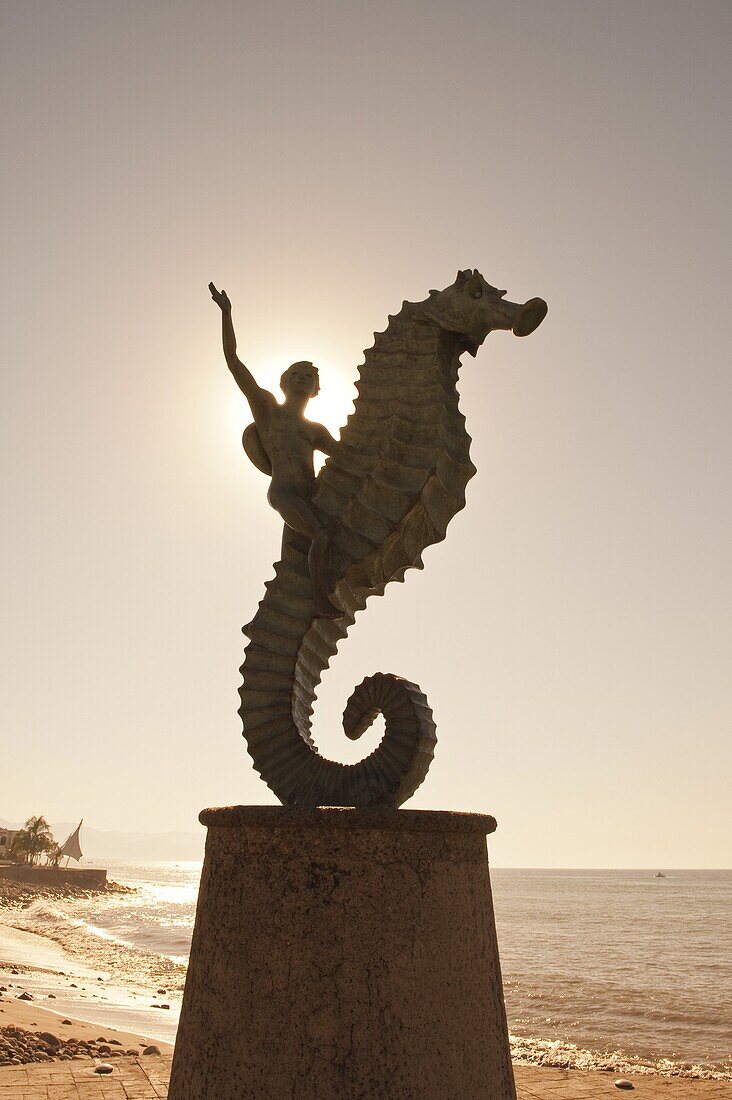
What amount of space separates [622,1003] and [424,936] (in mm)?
17608

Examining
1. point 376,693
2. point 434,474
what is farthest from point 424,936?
point 434,474

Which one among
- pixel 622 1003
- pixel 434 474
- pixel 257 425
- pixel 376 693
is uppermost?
pixel 257 425

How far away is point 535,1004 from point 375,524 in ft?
54.4

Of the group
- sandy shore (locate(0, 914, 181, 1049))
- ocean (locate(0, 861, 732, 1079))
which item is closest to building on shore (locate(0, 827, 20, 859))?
ocean (locate(0, 861, 732, 1079))

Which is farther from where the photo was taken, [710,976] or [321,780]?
[710,976]

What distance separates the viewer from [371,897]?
11.0ft

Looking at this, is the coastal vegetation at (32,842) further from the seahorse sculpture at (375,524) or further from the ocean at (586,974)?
the seahorse sculpture at (375,524)

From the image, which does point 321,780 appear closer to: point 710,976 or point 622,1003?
point 622,1003

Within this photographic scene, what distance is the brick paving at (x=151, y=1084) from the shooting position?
21.1 ft

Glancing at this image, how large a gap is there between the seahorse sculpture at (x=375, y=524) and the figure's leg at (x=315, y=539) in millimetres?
53

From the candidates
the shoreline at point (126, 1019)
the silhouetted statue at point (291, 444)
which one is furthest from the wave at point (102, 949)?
the silhouetted statue at point (291, 444)

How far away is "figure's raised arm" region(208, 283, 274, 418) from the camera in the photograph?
4918 millimetres

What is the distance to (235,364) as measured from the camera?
4941 millimetres

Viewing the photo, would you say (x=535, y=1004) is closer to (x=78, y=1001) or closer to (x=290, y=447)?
(x=78, y=1001)
